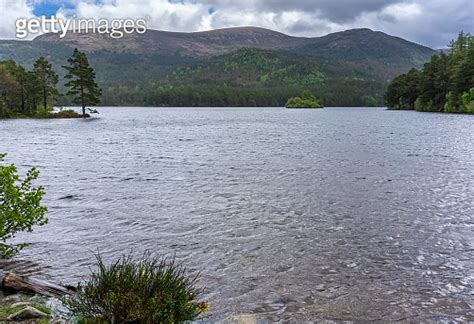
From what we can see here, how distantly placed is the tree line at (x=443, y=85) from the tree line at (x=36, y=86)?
99298mm

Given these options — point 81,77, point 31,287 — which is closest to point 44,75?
point 81,77

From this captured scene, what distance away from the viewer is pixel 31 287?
8.95 m

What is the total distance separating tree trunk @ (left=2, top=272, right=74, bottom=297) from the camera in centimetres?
882

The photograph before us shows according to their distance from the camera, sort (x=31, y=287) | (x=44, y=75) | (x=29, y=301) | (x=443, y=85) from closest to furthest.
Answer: (x=29, y=301) < (x=31, y=287) < (x=44, y=75) < (x=443, y=85)

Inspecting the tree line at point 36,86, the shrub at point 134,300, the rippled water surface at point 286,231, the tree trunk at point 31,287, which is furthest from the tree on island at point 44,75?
the shrub at point 134,300

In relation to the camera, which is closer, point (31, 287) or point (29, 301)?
point (29, 301)

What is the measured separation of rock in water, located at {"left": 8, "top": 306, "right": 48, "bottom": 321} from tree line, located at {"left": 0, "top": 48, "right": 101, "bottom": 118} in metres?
94.4

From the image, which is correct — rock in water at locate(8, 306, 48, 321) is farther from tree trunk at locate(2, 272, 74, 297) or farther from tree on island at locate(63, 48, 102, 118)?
tree on island at locate(63, 48, 102, 118)

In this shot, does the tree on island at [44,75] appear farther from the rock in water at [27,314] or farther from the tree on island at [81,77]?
the rock in water at [27,314]

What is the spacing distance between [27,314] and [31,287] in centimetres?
203

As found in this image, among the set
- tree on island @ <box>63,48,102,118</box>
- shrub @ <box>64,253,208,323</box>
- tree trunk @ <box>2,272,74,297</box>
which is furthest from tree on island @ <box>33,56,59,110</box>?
shrub @ <box>64,253,208,323</box>

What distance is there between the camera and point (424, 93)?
141 meters

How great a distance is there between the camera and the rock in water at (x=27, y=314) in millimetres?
6969

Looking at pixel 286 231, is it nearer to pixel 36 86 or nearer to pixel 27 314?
pixel 27 314
